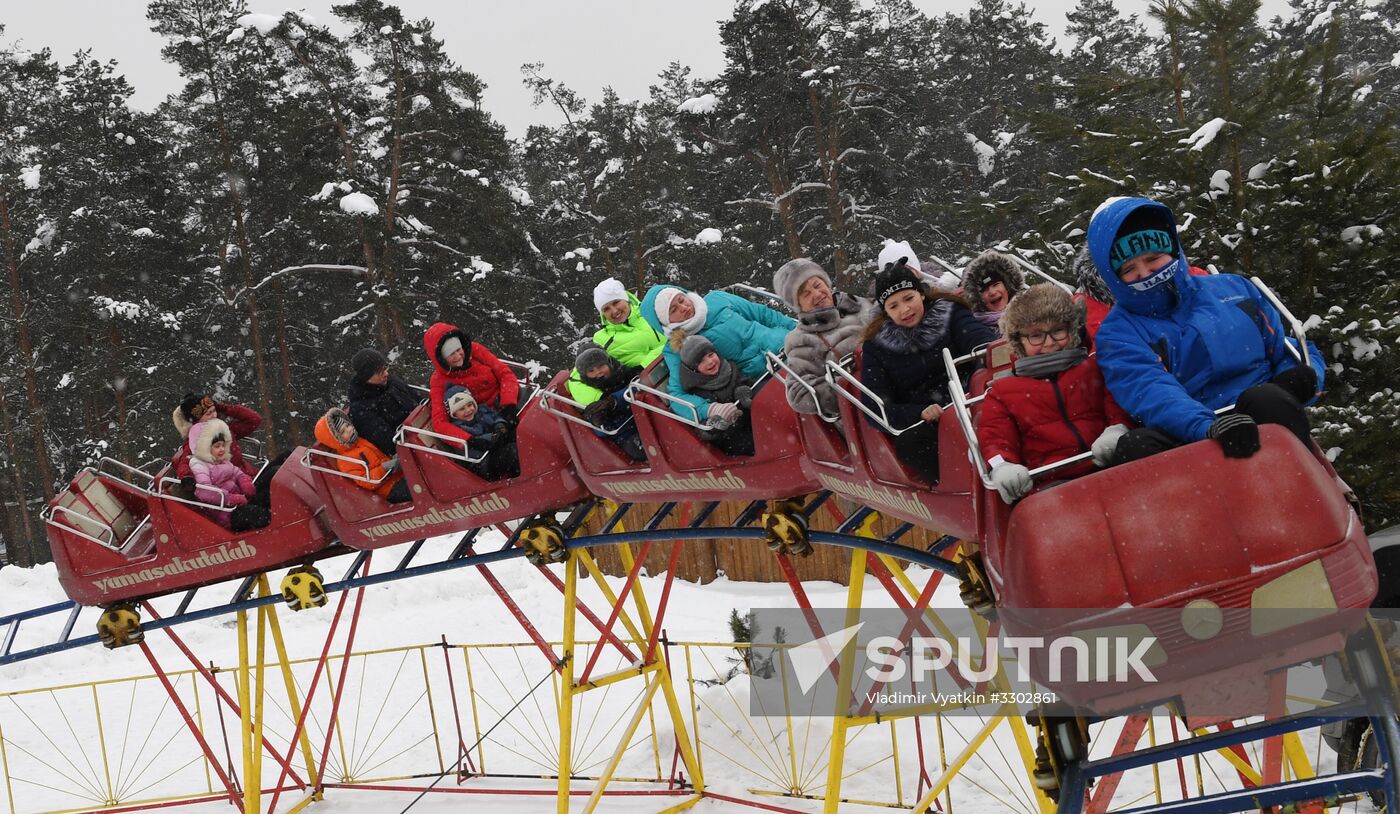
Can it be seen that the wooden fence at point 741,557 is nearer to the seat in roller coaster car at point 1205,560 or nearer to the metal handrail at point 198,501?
the metal handrail at point 198,501

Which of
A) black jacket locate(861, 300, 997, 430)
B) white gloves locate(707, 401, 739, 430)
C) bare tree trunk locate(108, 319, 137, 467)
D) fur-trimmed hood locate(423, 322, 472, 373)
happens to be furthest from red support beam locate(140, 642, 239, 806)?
bare tree trunk locate(108, 319, 137, 467)

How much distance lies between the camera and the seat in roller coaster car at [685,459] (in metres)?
4.98

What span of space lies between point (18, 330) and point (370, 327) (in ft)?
24.7

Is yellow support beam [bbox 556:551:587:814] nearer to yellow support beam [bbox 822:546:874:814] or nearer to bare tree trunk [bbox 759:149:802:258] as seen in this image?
yellow support beam [bbox 822:546:874:814]

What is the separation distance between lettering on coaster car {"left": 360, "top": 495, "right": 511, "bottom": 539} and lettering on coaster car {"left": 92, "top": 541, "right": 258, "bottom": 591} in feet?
3.49

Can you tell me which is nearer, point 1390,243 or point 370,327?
point 1390,243

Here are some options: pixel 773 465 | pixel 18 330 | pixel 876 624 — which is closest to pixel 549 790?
pixel 876 624

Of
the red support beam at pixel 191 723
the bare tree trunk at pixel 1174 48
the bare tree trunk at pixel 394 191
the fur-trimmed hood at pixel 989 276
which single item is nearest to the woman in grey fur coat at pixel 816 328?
the fur-trimmed hood at pixel 989 276

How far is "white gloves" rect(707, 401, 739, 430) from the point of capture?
Answer: 5.11 meters

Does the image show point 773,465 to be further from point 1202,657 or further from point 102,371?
point 102,371

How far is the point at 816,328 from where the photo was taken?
459 centimetres

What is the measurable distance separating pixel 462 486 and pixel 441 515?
256mm

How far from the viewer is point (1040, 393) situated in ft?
9.81

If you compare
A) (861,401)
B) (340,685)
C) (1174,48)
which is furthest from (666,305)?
(1174,48)
